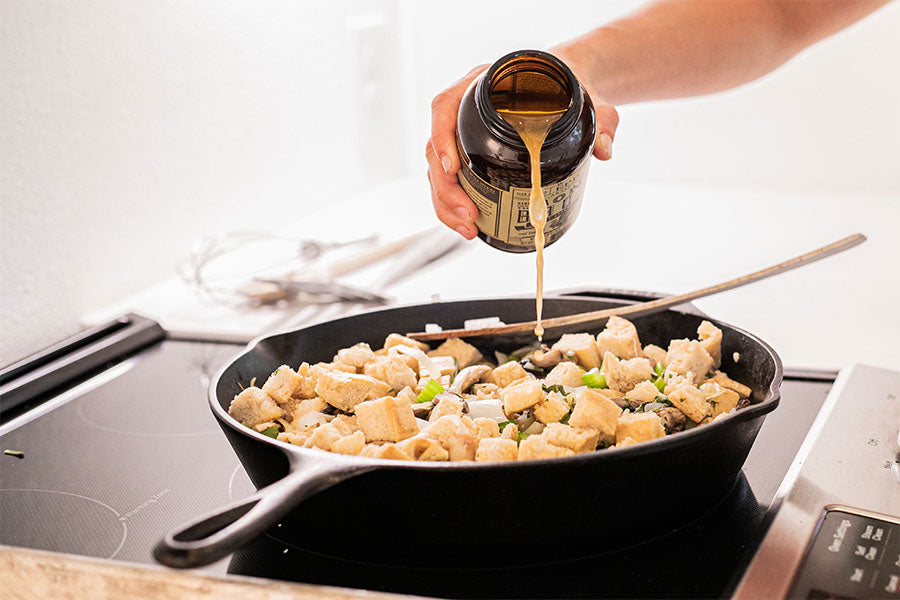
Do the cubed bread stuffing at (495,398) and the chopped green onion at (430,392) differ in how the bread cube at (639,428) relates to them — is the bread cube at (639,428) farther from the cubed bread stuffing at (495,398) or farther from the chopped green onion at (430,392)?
the chopped green onion at (430,392)

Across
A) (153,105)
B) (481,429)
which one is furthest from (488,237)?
(153,105)

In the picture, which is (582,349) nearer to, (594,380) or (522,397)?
(594,380)

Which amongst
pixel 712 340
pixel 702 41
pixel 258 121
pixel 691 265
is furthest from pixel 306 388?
pixel 258 121

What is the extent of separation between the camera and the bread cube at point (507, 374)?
1.07 meters

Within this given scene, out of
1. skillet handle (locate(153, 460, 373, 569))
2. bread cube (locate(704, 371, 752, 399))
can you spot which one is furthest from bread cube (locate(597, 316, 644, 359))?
skillet handle (locate(153, 460, 373, 569))

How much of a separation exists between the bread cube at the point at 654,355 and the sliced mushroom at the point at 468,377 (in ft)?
0.64

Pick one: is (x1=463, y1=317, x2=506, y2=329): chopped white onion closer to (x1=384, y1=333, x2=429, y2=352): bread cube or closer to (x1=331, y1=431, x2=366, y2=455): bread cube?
Result: (x1=384, y1=333, x2=429, y2=352): bread cube

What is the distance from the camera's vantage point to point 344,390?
3.27ft

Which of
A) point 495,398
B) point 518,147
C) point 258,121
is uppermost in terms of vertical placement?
point 518,147

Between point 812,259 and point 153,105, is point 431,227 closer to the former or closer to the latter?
point 153,105

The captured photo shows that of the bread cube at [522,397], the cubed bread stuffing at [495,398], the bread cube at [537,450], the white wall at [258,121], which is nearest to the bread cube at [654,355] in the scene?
the cubed bread stuffing at [495,398]

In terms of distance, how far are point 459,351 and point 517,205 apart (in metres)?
0.26

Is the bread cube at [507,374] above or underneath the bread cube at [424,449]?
underneath

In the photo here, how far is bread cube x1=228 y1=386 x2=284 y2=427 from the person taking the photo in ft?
3.19
